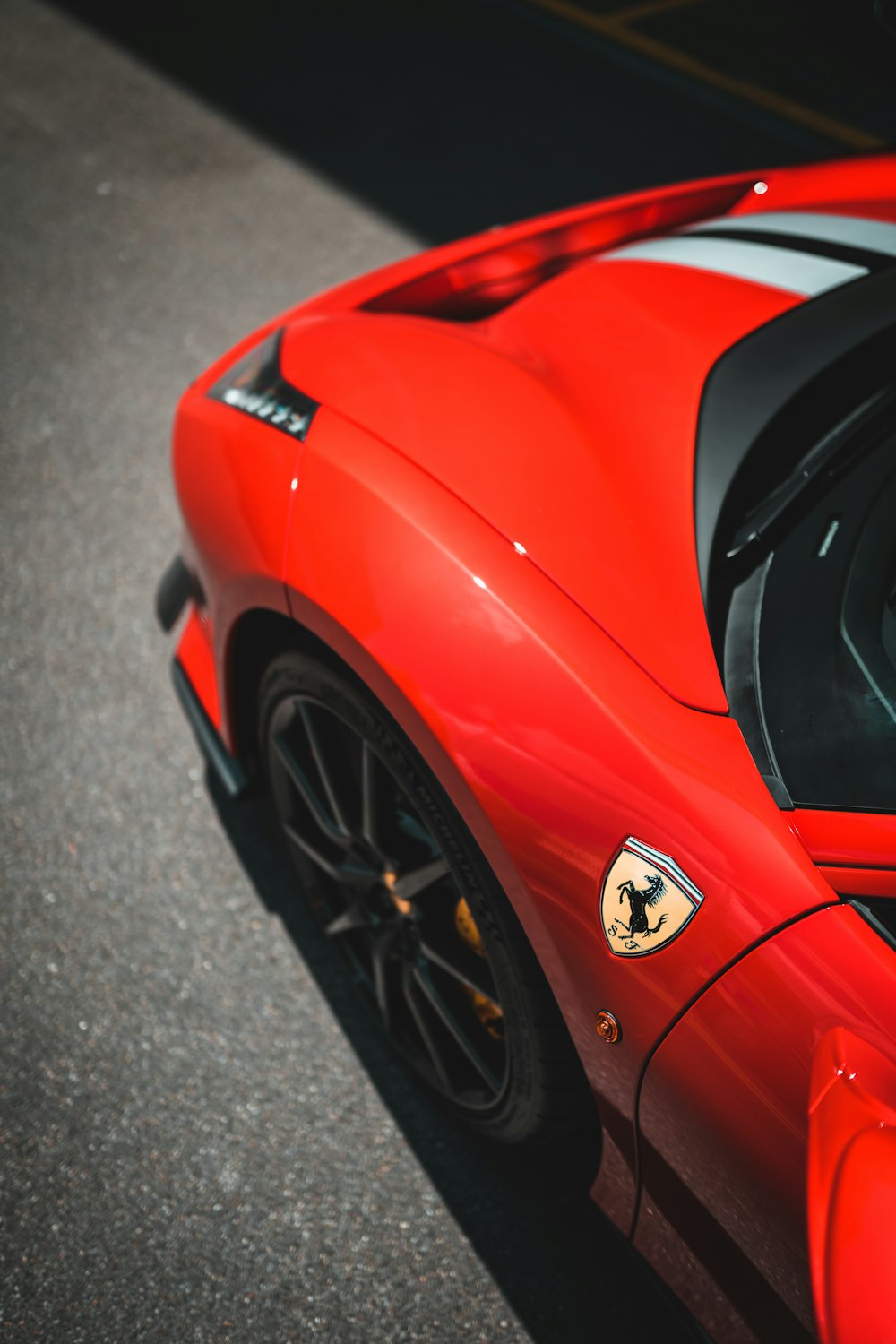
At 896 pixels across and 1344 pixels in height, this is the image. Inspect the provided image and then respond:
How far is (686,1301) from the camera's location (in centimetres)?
133

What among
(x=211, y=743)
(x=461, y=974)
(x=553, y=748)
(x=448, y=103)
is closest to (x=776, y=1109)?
(x=553, y=748)

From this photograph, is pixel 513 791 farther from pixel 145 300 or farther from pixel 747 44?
pixel 747 44

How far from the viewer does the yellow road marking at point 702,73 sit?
14.7 ft

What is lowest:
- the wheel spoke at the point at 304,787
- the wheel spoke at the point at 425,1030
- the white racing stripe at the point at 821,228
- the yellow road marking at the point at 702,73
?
the wheel spoke at the point at 425,1030

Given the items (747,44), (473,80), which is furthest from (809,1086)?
(747,44)

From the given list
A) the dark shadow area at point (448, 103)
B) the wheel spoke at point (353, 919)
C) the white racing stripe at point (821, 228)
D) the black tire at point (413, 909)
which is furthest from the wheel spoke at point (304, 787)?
the dark shadow area at point (448, 103)

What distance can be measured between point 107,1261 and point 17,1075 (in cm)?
40

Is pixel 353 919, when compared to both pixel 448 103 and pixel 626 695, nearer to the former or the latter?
pixel 626 695

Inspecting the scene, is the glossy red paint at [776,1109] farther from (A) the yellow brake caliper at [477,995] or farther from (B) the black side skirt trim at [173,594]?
(B) the black side skirt trim at [173,594]

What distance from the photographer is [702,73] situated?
4.95m

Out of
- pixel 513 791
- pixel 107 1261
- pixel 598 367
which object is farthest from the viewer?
pixel 107 1261

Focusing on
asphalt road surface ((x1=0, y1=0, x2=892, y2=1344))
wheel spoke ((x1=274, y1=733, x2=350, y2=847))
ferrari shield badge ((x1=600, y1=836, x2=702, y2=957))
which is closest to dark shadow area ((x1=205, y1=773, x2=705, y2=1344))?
asphalt road surface ((x1=0, y1=0, x2=892, y2=1344))

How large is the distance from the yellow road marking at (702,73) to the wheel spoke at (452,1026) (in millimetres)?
3883

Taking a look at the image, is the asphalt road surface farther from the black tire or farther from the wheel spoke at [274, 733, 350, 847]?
the wheel spoke at [274, 733, 350, 847]
